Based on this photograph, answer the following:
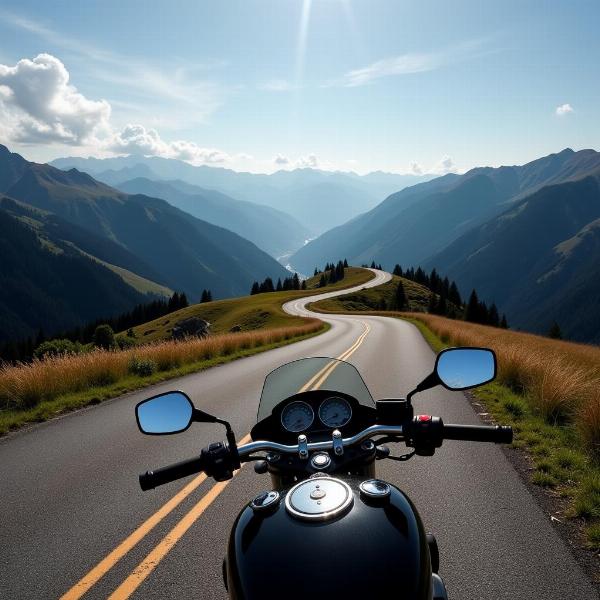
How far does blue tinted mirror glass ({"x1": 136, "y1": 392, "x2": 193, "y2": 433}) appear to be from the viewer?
2.80m

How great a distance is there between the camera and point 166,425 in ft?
9.27

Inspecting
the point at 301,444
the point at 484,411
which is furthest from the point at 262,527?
the point at 484,411

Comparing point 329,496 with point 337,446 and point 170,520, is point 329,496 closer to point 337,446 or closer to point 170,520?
point 337,446

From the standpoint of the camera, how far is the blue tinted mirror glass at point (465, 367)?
2.90 m

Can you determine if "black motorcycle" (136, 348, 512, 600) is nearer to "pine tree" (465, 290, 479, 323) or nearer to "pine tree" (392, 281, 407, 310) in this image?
"pine tree" (465, 290, 479, 323)

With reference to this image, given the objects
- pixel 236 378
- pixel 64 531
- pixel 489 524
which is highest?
pixel 64 531

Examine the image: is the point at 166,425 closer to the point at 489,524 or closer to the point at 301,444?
the point at 301,444

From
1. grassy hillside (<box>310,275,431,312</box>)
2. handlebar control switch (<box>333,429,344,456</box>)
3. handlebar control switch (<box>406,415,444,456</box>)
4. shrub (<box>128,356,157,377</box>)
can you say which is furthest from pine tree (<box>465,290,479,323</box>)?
handlebar control switch (<box>333,429,344,456</box>)

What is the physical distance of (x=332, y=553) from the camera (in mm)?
1749

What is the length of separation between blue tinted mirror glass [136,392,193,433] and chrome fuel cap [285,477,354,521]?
3.24 ft

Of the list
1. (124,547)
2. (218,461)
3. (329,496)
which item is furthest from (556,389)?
(329,496)

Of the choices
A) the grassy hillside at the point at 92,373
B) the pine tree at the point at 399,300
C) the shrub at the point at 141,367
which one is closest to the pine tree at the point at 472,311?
the pine tree at the point at 399,300

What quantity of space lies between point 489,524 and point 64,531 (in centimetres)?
440

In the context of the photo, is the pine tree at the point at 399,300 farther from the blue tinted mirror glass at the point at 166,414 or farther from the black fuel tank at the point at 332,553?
the black fuel tank at the point at 332,553
